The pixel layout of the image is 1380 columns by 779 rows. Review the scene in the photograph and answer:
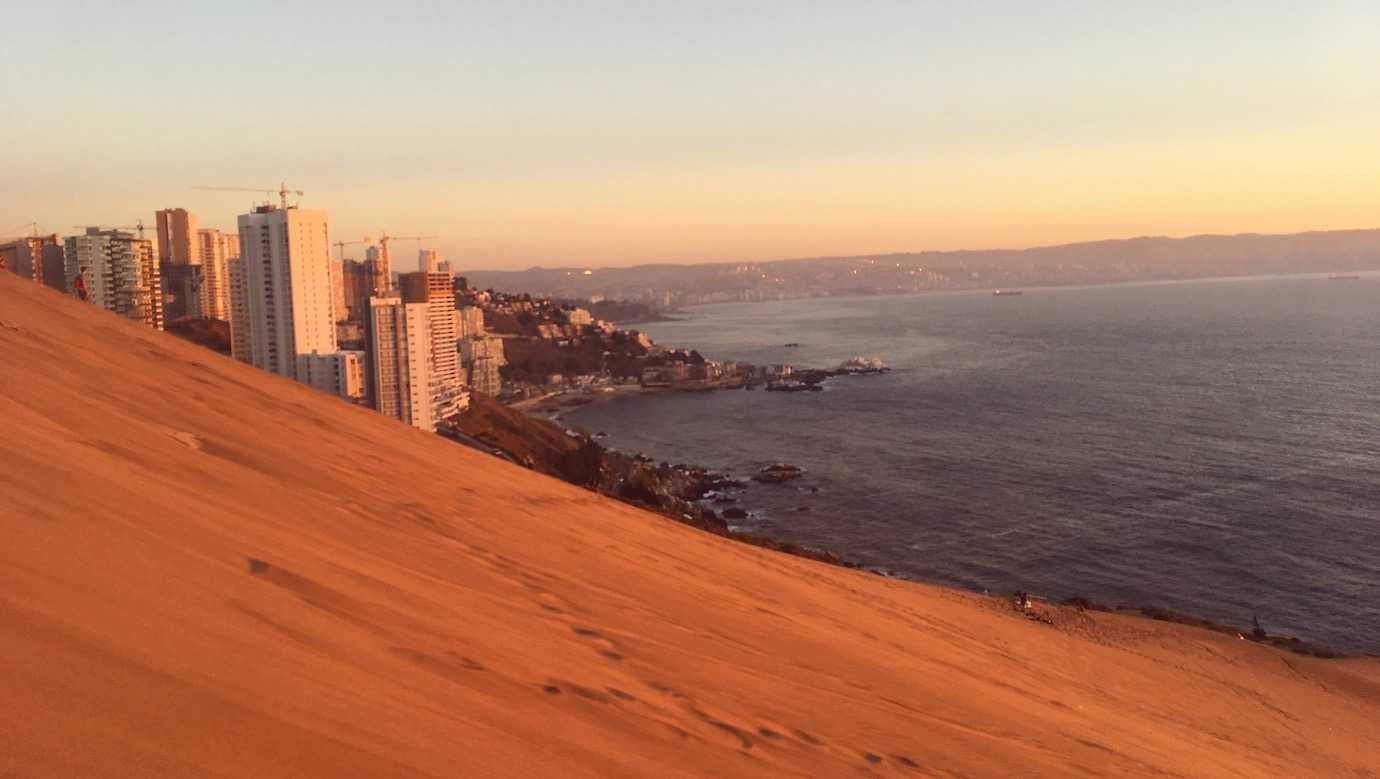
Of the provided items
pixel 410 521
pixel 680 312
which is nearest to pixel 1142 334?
pixel 410 521

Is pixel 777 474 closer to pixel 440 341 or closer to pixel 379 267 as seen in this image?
pixel 440 341

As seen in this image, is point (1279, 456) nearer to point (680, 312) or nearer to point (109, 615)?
point (109, 615)

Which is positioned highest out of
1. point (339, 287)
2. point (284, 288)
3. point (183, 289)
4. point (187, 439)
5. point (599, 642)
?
point (339, 287)

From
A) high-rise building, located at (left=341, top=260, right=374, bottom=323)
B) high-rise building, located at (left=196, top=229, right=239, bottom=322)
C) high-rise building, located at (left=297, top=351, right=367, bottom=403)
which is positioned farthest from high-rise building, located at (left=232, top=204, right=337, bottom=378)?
high-rise building, located at (left=341, top=260, right=374, bottom=323)

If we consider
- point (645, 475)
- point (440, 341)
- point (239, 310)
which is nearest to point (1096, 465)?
point (645, 475)

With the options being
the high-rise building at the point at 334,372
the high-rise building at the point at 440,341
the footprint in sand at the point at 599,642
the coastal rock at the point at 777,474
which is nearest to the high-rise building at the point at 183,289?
the high-rise building at the point at 440,341

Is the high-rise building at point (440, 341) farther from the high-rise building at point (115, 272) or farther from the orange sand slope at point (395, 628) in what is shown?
the orange sand slope at point (395, 628)
